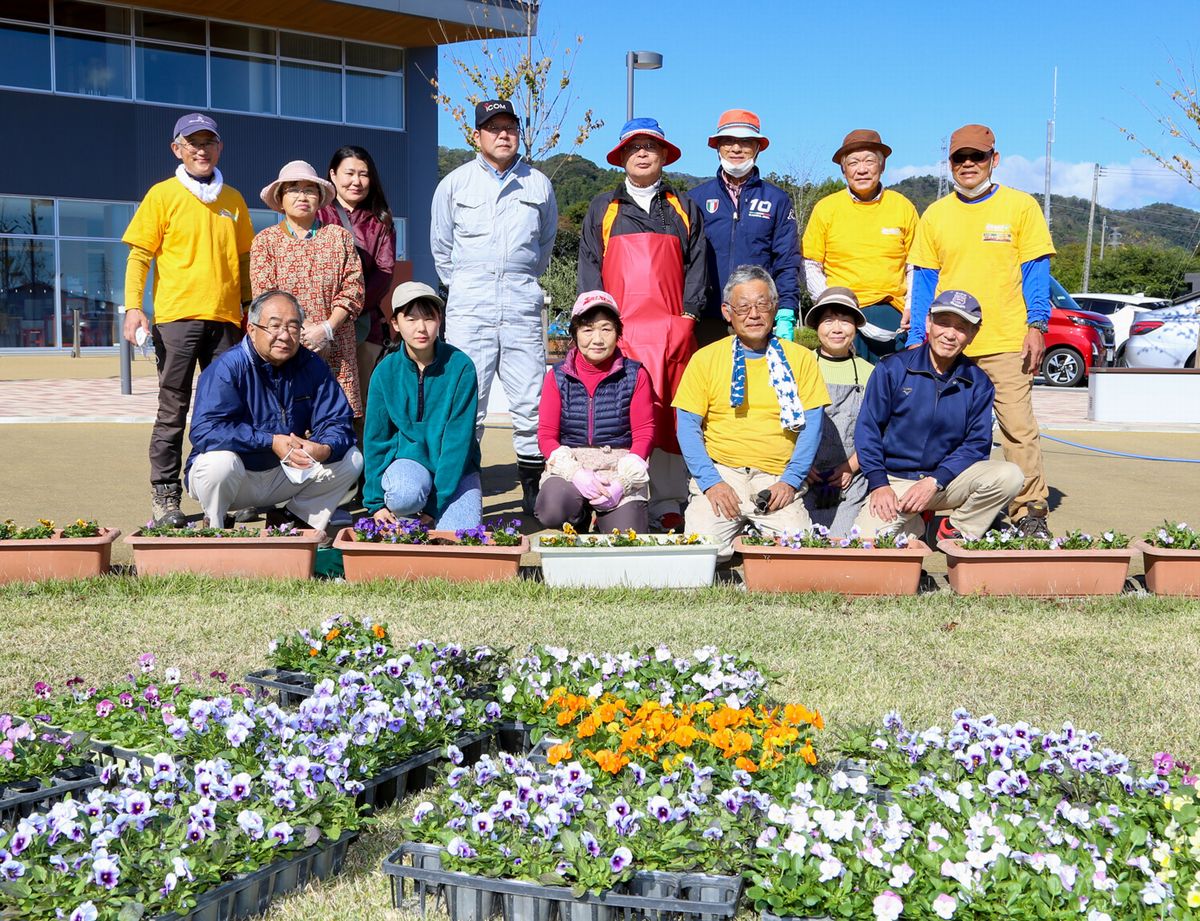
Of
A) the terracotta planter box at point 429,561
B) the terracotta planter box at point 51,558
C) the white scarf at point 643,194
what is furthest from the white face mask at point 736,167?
the terracotta planter box at point 51,558

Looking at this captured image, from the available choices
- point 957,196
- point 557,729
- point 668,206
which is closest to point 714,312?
point 668,206

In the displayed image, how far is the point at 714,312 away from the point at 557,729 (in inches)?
153

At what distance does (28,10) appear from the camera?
21.9 meters

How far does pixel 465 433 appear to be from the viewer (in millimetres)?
5867

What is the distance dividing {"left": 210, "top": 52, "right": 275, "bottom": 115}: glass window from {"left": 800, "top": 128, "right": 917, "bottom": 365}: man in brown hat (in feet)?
65.6

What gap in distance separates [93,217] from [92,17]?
12.0ft

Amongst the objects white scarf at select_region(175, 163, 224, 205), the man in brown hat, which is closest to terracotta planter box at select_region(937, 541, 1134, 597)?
the man in brown hat

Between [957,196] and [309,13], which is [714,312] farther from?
[309,13]

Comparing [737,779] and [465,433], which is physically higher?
[465,433]

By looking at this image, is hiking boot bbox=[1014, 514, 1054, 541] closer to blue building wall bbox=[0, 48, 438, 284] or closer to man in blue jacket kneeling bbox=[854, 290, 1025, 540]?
man in blue jacket kneeling bbox=[854, 290, 1025, 540]

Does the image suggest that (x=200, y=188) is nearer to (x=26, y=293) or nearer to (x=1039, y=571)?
(x=1039, y=571)

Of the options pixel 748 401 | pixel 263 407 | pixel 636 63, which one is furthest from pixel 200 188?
pixel 636 63

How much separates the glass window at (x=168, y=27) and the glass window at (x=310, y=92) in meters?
1.74

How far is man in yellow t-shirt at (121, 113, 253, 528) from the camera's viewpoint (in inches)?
248
